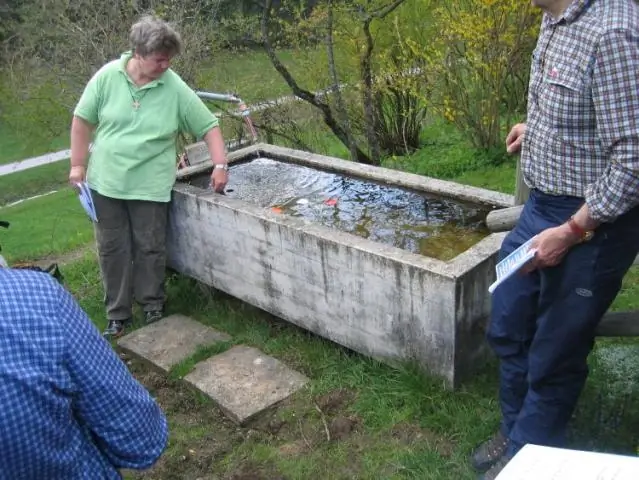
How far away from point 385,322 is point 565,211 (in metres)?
1.31

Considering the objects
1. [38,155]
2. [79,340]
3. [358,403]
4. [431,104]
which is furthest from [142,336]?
[38,155]

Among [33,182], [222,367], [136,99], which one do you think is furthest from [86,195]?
[33,182]

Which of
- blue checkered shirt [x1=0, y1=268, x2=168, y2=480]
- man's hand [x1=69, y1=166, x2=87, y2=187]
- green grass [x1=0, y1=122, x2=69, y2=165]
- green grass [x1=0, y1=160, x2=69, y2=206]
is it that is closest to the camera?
blue checkered shirt [x1=0, y1=268, x2=168, y2=480]

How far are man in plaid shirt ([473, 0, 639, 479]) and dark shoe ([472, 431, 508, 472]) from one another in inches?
5.1

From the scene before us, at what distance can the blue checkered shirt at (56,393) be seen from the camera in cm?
147

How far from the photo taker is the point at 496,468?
2.65 meters

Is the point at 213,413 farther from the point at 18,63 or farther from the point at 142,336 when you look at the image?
the point at 18,63

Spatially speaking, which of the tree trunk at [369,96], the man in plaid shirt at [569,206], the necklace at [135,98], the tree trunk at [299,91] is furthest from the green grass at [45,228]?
the man in plaid shirt at [569,206]

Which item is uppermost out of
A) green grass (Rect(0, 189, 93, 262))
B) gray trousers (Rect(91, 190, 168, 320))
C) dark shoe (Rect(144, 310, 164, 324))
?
gray trousers (Rect(91, 190, 168, 320))

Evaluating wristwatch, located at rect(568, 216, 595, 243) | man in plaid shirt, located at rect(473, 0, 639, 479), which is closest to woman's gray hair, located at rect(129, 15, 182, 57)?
man in plaid shirt, located at rect(473, 0, 639, 479)

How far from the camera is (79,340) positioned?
157 cm

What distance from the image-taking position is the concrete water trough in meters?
3.12

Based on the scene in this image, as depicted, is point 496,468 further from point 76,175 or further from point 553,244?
point 76,175

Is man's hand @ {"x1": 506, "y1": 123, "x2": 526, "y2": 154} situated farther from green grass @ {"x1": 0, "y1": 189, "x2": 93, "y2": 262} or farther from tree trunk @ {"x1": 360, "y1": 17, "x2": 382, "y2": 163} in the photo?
green grass @ {"x1": 0, "y1": 189, "x2": 93, "y2": 262}
